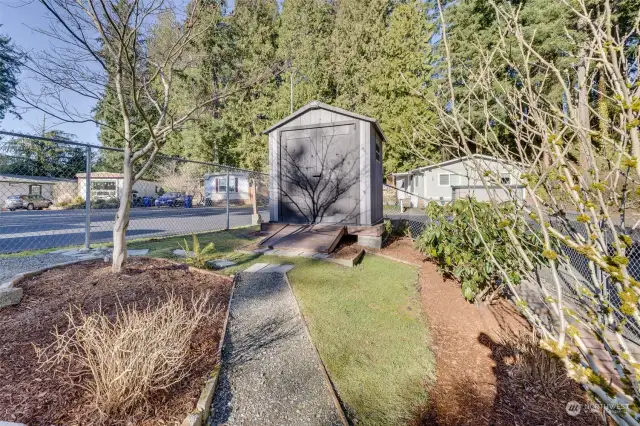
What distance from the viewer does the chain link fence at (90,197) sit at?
559 cm

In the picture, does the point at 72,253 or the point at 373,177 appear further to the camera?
the point at 373,177

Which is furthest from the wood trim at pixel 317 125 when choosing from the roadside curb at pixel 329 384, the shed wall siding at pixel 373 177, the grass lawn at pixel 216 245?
the roadside curb at pixel 329 384

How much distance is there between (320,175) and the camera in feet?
22.2

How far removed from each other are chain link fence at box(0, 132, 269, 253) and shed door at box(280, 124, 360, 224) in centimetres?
180

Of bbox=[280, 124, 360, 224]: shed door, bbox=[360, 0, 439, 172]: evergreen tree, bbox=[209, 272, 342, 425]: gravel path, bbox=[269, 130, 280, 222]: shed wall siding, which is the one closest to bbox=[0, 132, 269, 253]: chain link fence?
bbox=[269, 130, 280, 222]: shed wall siding

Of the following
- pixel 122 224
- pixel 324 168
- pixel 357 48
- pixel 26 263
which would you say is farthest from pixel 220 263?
pixel 357 48

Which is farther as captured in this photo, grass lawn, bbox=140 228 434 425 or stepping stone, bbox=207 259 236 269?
stepping stone, bbox=207 259 236 269

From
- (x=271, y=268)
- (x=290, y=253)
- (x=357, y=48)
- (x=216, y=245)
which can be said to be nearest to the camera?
(x=271, y=268)

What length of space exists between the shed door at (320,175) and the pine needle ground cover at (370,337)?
97.8 inches

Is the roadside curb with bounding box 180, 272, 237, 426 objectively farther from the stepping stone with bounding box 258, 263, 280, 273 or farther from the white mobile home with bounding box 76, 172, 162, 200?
the white mobile home with bounding box 76, 172, 162, 200

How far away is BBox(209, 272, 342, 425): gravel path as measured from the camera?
5.64ft

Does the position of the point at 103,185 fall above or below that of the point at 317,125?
below

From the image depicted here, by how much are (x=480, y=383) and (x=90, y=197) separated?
6532mm

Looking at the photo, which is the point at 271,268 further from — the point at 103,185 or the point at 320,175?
the point at 103,185
